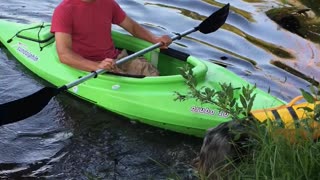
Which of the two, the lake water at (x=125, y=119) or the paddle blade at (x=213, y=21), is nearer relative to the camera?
the lake water at (x=125, y=119)

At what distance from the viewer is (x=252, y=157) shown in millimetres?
3408

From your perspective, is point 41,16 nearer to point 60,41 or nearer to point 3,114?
point 60,41

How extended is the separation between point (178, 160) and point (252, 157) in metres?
1.24

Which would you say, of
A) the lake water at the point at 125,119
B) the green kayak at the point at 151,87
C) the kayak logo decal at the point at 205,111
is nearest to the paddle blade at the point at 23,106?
the lake water at the point at 125,119

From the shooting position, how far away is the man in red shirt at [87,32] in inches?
201

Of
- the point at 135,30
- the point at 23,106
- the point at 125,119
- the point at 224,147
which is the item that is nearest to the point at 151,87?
the point at 125,119

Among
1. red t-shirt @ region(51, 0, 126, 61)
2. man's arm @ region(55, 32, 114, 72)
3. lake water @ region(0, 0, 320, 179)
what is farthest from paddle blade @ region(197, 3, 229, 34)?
man's arm @ region(55, 32, 114, 72)

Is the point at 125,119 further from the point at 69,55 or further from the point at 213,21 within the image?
the point at 213,21

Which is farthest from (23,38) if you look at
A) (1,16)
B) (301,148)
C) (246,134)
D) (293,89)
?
(301,148)

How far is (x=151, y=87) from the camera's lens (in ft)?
16.2

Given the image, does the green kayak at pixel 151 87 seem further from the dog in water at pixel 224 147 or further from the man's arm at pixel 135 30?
the dog in water at pixel 224 147

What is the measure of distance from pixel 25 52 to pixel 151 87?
170 cm

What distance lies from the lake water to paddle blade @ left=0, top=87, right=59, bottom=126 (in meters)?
0.29

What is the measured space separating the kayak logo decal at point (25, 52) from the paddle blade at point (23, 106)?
119 cm
